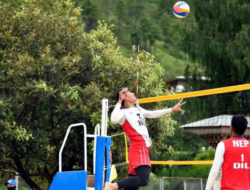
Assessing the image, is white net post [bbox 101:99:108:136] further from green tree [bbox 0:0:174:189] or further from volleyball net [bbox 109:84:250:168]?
green tree [bbox 0:0:174:189]

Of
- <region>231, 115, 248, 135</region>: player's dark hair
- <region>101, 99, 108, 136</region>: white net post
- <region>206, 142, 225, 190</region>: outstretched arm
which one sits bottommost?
<region>206, 142, 225, 190</region>: outstretched arm

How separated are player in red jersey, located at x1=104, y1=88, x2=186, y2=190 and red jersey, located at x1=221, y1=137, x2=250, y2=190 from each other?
6.49 feet

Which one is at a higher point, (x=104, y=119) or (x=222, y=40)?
(x=222, y=40)

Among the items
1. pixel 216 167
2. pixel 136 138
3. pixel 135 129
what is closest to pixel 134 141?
pixel 136 138

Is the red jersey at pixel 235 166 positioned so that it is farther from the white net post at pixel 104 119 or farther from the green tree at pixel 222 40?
the green tree at pixel 222 40

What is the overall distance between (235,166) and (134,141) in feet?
7.64

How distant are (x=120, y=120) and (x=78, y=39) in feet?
20.5

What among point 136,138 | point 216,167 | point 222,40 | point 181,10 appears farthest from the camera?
point 222,40

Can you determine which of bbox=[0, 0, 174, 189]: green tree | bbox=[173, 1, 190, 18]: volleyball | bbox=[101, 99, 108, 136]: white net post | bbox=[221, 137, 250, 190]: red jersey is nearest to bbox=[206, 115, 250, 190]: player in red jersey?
bbox=[221, 137, 250, 190]: red jersey

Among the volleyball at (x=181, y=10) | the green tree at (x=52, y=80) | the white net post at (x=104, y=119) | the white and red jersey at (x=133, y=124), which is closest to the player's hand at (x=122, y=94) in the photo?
the white and red jersey at (x=133, y=124)

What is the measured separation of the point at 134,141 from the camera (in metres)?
7.95

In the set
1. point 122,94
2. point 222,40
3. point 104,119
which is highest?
point 222,40

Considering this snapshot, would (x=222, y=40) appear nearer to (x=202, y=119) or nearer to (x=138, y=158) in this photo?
(x=202, y=119)

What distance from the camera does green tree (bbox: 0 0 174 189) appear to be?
42.5 feet
